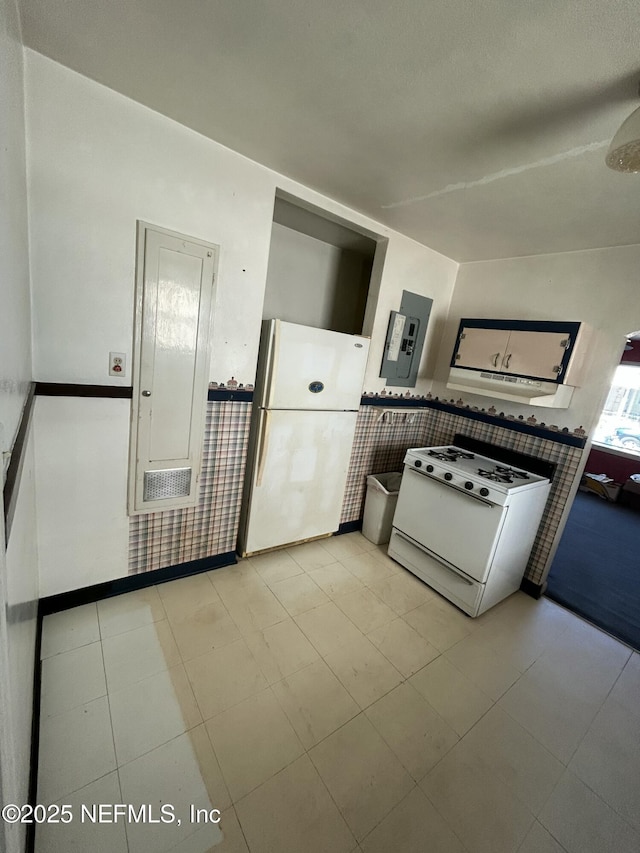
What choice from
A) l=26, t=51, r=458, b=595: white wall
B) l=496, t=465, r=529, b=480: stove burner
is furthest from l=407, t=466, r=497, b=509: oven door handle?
l=26, t=51, r=458, b=595: white wall

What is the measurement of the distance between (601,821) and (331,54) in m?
2.91

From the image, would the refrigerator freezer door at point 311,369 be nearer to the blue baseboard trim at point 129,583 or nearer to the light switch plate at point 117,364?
the light switch plate at point 117,364

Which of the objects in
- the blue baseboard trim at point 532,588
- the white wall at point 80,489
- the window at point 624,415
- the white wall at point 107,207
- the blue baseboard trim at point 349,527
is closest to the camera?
the white wall at point 107,207

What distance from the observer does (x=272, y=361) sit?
6.95ft

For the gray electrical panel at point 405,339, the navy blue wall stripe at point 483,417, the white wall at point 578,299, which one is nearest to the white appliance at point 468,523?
the navy blue wall stripe at point 483,417

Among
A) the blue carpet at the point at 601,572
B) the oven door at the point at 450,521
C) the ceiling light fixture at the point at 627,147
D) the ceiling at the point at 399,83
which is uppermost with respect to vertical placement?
the ceiling at the point at 399,83

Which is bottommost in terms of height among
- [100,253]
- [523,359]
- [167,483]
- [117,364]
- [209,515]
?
[209,515]

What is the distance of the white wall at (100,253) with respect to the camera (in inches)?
56.9

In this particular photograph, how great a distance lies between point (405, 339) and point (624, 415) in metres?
5.03

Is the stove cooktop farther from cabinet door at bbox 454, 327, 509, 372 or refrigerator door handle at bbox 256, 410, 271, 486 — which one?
refrigerator door handle at bbox 256, 410, 271, 486

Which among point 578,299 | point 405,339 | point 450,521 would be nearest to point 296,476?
point 450,521

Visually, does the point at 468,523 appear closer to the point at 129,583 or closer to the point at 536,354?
the point at 536,354

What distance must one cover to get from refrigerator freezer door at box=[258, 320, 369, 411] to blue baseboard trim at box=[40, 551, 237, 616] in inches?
44.9

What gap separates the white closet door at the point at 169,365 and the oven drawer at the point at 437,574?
165 cm
